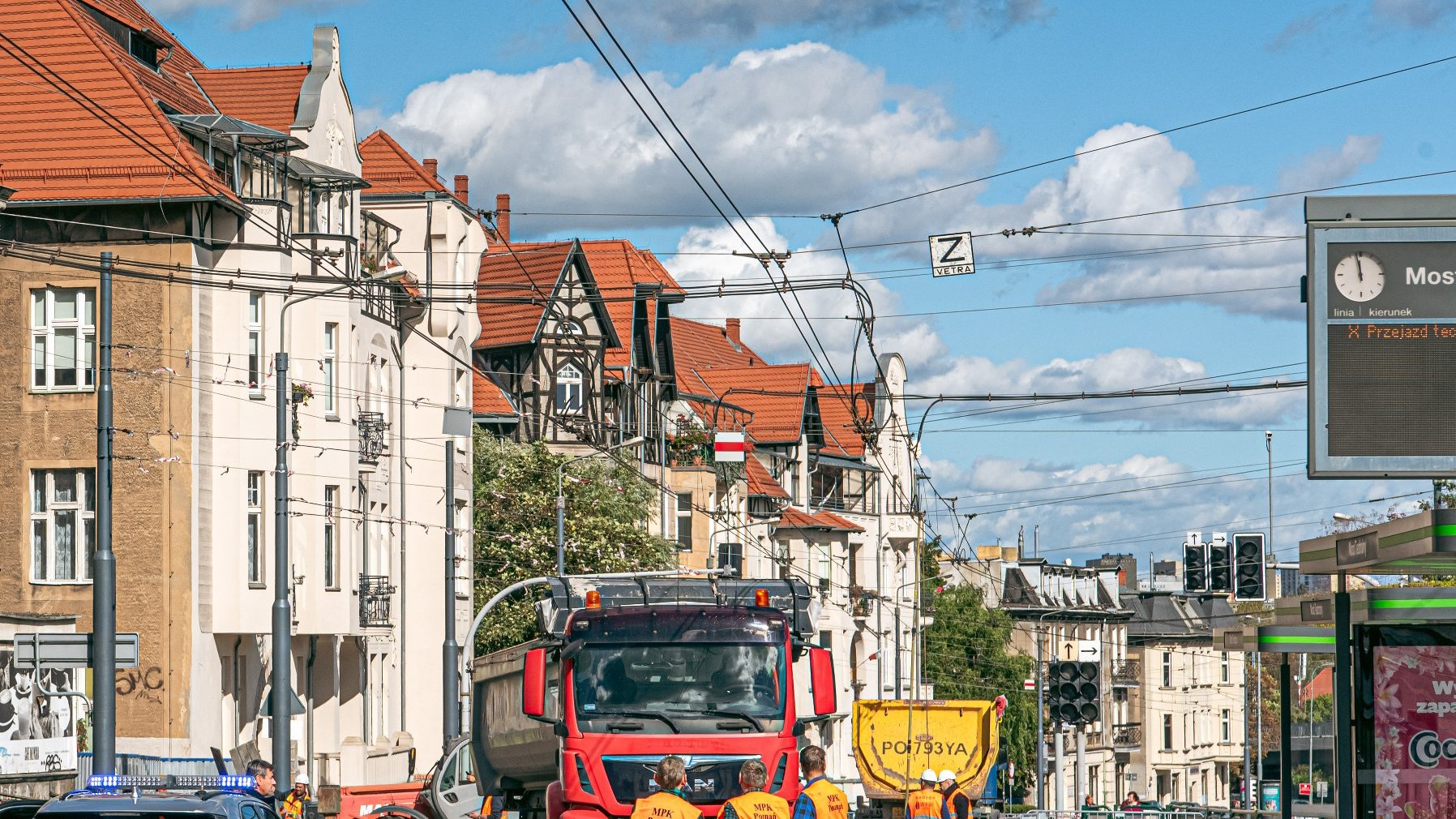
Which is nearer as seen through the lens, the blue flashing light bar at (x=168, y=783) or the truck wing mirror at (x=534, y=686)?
the blue flashing light bar at (x=168, y=783)

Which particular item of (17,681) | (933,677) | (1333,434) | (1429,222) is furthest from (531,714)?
(933,677)

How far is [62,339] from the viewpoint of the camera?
35969mm

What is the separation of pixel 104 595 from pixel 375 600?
21716mm

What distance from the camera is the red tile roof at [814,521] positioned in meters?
76.2

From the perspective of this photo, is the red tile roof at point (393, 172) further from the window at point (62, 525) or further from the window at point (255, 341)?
the window at point (62, 525)

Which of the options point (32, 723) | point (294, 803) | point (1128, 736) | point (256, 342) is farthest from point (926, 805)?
point (1128, 736)

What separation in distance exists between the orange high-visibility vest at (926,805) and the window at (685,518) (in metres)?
43.4

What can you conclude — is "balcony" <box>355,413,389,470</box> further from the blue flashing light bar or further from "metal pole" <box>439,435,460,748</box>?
the blue flashing light bar

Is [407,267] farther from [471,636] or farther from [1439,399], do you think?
[1439,399]

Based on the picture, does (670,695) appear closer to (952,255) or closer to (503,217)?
(952,255)

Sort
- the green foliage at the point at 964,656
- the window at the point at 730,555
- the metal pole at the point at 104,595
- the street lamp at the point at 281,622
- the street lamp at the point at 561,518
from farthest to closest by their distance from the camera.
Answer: the green foliage at the point at 964,656
the window at the point at 730,555
the street lamp at the point at 561,518
the street lamp at the point at 281,622
the metal pole at the point at 104,595

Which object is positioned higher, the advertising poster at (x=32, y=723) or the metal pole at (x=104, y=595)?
the metal pole at (x=104, y=595)

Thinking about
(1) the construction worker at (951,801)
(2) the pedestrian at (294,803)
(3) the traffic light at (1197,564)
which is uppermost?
(3) the traffic light at (1197,564)

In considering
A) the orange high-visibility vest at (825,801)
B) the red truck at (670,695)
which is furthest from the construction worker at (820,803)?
the red truck at (670,695)
